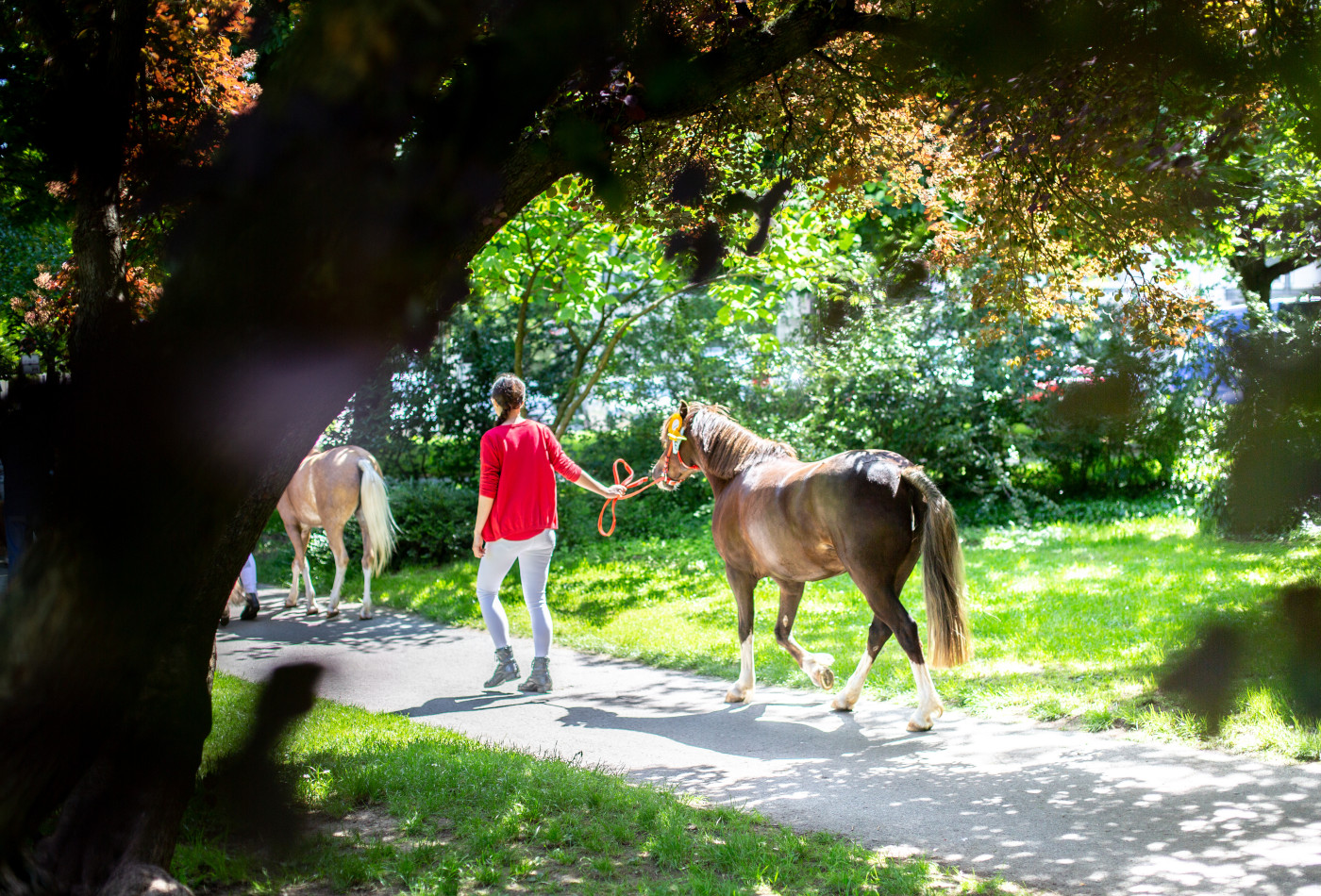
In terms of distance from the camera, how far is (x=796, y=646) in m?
6.24

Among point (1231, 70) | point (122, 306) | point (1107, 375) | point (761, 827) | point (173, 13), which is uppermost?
point (173, 13)

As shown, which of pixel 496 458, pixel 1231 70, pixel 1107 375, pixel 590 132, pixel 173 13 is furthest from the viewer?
pixel 496 458

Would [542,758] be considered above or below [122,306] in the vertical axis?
below

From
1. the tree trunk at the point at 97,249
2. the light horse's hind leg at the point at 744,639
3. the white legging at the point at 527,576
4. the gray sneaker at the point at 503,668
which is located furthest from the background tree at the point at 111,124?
the light horse's hind leg at the point at 744,639

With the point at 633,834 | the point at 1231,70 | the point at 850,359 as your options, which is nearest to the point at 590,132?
the point at 1231,70

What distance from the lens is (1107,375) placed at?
1401 mm

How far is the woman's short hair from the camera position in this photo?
6.73 m

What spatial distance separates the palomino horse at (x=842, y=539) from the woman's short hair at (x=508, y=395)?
1336 mm

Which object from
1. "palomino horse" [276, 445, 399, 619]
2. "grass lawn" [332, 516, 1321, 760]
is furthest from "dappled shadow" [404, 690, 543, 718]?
"palomino horse" [276, 445, 399, 619]

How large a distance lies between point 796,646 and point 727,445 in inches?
57.5

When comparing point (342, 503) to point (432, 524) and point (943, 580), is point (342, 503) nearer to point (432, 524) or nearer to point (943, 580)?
point (432, 524)

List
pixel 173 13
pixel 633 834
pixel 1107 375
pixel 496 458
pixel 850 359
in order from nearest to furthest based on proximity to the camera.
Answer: pixel 1107 375 → pixel 633 834 → pixel 173 13 → pixel 496 458 → pixel 850 359

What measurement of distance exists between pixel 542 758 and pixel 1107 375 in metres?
4.24

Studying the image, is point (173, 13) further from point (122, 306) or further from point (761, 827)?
point (761, 827)
